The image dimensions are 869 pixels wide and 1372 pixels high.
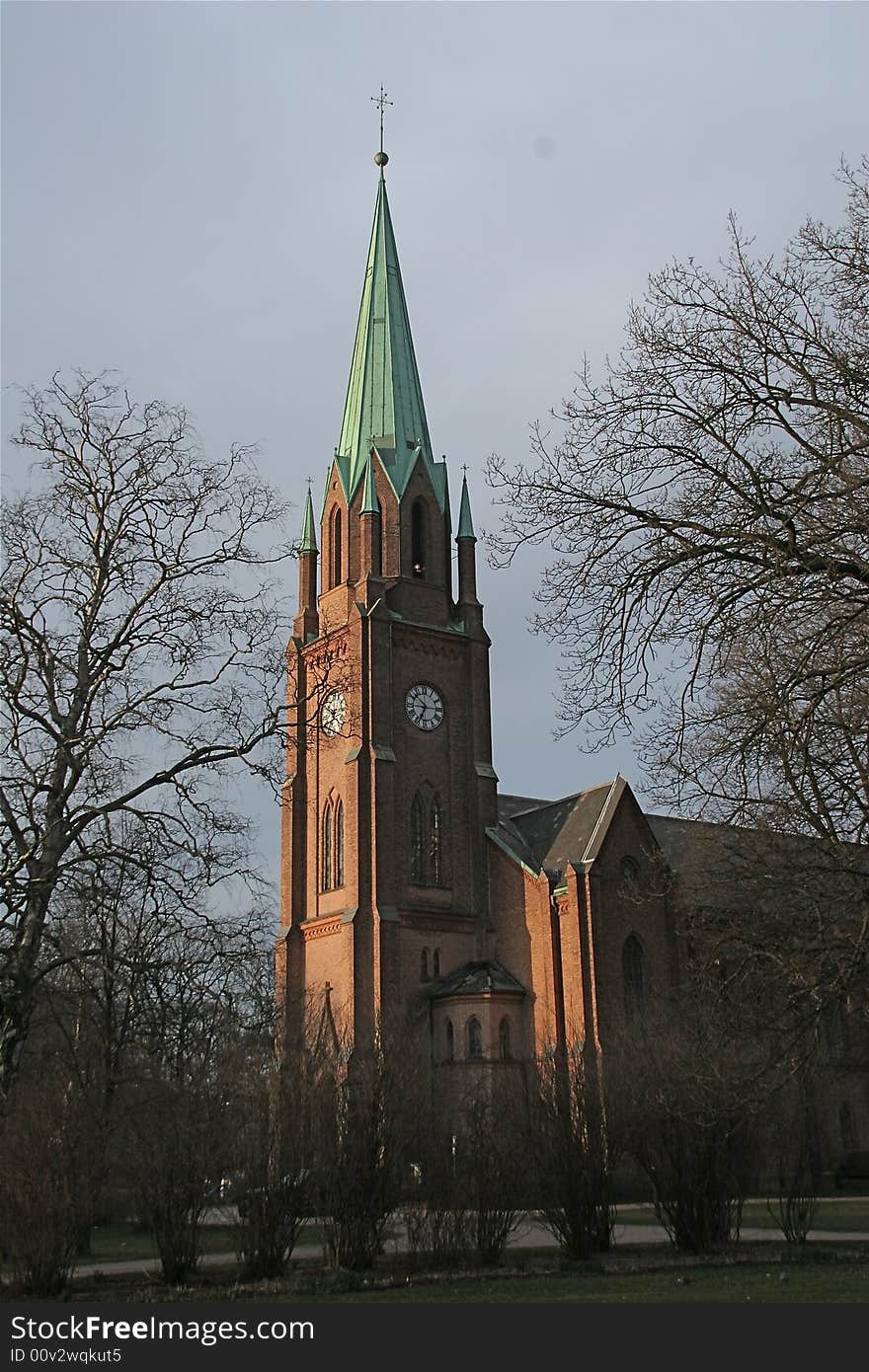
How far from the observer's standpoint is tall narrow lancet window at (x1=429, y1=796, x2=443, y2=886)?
46.5 meters

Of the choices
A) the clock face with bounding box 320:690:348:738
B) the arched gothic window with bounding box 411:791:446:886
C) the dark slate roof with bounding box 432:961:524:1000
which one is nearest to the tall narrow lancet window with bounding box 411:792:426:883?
the arched gothic window with bounding box 411:791:446:886

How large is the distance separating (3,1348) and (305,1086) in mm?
7425

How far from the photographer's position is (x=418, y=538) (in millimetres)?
51125

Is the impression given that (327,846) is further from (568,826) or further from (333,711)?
(333,711)

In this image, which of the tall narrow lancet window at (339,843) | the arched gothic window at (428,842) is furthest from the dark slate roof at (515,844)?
the tall narrow lancet window at (339,843)

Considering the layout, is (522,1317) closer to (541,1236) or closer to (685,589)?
(685,589)

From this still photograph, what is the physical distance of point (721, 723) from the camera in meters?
14.4

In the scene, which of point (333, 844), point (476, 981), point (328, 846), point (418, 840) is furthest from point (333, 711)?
point (328, 846)

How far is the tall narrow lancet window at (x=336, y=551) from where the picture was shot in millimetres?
50500

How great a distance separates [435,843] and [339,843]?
139 inches

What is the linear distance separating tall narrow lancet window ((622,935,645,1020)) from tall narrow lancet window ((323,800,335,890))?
1068 cm

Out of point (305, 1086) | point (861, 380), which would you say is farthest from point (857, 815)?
point (305, 1086)

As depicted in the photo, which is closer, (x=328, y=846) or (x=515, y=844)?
(x=328, y=846)

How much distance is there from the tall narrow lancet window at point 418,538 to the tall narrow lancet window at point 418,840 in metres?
9.21
